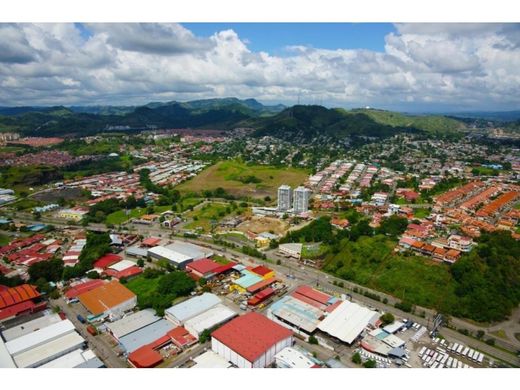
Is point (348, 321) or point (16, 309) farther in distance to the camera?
point (16, 309)

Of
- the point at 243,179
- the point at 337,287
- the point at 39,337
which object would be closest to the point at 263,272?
the point at 337,287

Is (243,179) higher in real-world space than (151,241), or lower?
higher

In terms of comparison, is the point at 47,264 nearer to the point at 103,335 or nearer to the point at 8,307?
the point at 8,307

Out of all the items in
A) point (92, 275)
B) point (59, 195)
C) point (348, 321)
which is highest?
point (348, 321)

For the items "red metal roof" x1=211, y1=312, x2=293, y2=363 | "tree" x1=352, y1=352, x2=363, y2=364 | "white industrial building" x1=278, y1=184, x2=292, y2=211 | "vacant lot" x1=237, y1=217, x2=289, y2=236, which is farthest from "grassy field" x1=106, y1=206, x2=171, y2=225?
"tree" x1=352, y1=352, x2=363, y2=364

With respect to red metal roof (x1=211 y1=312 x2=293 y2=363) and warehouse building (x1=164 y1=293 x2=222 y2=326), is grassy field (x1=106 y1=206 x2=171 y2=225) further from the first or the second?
red metal roof (x1=211 y1=312 x2=293 y2=363)

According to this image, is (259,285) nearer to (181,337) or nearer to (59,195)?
(181,337)

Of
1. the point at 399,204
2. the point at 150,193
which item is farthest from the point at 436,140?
the point at 150,193

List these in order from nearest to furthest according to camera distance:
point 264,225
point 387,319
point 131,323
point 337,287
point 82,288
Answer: point 131,323
point 387,319
point 82,288
point 337,287
point 264,225
